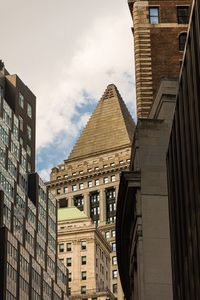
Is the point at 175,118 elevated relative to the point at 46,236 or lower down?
lower down

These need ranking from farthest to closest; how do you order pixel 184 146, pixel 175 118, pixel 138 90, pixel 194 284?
pixel 138 90, pixel 175 118, pixel 184 146, pixel 194 284

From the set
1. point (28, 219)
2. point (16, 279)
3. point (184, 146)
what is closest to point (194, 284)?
point (184, 146)

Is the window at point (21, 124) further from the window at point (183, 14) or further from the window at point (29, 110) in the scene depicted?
the window at point (183, 14)

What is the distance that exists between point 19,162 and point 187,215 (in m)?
100

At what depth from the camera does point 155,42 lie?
281 ft

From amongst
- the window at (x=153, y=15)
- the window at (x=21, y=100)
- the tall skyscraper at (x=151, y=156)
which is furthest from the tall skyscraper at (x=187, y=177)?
the window at (x=21, y=100)

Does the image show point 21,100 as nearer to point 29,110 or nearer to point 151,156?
point 29,110

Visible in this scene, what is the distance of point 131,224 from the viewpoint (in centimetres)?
7606

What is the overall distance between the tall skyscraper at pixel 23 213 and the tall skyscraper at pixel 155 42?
52.7m

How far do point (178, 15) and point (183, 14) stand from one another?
21.3 inches

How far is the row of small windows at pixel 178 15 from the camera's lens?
87.0m

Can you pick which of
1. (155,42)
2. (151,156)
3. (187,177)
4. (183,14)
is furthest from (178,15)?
(187,177)

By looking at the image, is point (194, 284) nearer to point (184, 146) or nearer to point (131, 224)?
point (184, 146)

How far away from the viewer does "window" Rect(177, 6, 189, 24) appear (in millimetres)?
86875
